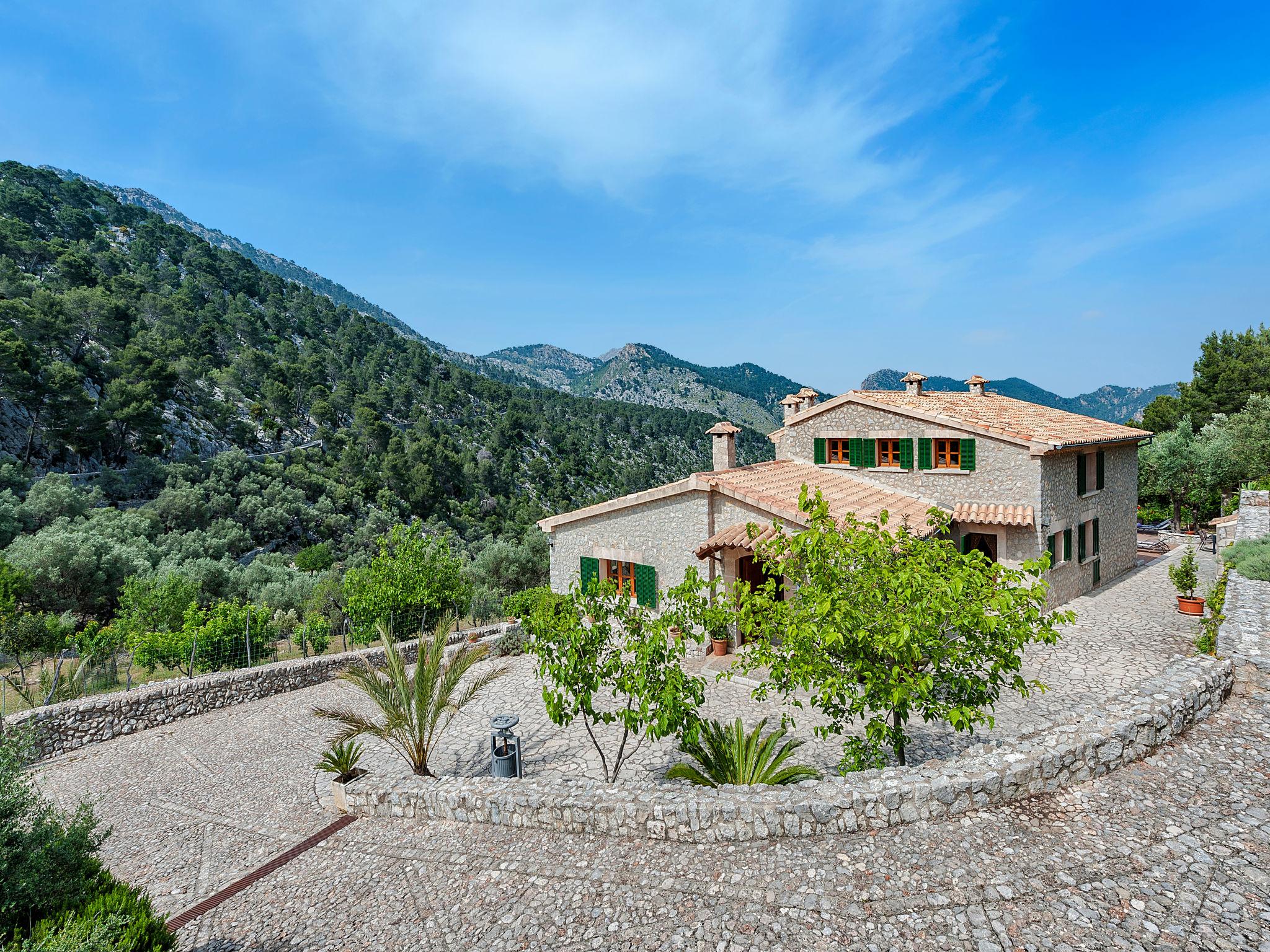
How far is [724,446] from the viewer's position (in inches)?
698

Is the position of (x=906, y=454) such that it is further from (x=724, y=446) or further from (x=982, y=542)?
(x=724, y=446)

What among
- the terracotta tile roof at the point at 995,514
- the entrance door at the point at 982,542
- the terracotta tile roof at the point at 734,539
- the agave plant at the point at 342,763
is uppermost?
the terracotta tile roof at the point at 995,514

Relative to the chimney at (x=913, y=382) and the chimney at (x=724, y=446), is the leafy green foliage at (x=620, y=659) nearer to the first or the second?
the chimney at (x=724, y=446)

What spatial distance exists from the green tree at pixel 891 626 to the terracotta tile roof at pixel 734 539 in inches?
247

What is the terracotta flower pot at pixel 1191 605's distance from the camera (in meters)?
15.3

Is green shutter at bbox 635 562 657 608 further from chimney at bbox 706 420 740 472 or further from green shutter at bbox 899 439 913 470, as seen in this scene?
green shutter at bbox 899 439 913 470

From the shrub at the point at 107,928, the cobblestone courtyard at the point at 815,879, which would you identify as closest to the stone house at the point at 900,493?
the cobblestone courtyard at the point at 815,879

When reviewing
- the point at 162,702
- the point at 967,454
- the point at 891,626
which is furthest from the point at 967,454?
the point at 162,702

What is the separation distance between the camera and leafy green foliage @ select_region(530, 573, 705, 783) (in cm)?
704

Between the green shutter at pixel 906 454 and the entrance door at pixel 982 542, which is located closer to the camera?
the entrance door at pixel 982 542

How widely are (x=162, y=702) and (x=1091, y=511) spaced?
25.7 m

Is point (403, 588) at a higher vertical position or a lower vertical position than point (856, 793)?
lower

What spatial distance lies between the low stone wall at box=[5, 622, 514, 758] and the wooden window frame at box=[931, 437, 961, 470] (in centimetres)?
1546

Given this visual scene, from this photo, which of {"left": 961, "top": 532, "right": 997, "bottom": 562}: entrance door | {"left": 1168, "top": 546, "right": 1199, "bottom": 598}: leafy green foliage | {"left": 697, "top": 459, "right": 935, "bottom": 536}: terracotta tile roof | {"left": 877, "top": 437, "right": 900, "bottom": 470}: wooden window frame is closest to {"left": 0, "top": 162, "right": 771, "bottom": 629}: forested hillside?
{"left": 697, "top": 459, "right": 935, "bottom": 536}: terracotta tile roof
